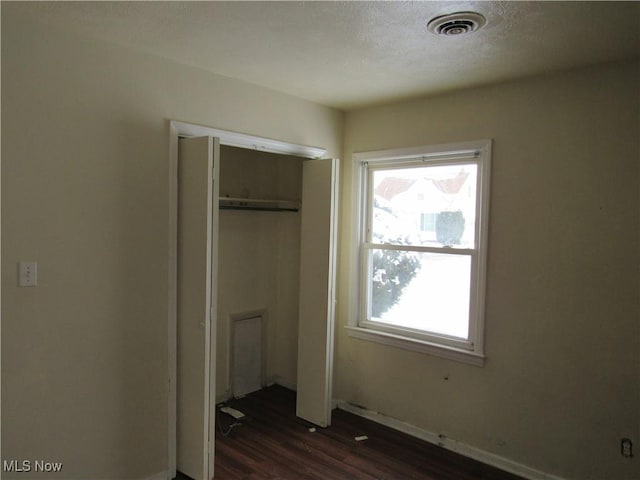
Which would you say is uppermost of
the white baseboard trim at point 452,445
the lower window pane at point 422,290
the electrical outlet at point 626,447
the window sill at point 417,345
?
the lower window pane at point 422,290

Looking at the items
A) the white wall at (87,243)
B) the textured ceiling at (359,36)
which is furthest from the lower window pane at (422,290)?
the white wall at (87,243)

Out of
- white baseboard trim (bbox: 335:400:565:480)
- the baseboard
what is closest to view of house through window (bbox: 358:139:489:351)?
white baseboard trim (bbox: 335:400:565:480)

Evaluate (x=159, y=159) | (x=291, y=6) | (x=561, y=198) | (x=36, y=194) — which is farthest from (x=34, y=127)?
(x=561, y=198)

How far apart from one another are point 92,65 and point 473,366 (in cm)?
302

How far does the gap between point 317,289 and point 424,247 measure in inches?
35.3

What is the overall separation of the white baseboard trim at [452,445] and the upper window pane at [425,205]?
1.42m

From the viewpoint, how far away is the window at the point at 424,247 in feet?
10.3

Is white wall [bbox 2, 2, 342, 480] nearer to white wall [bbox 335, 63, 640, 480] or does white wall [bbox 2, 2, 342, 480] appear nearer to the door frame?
the door frame

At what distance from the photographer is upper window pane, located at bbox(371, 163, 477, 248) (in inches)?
126

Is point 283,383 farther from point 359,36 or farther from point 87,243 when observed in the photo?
point 359,36

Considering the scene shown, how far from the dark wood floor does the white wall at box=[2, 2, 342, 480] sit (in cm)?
60

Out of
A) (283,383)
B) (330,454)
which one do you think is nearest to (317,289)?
(330,454)

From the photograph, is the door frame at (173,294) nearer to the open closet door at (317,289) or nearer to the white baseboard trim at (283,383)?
the open closet door at (317,289)

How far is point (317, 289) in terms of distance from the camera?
3516mm
